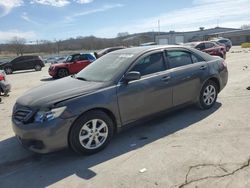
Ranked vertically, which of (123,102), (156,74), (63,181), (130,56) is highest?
(130,56)

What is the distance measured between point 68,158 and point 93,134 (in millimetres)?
548

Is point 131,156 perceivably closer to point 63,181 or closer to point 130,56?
point 63,181

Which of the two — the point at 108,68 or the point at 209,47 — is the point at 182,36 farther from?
the point at 108,68

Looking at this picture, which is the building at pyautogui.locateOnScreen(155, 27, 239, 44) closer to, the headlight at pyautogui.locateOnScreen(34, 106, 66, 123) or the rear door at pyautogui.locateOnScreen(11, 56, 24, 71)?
the rear door at pyautogui.locateOnScreen(11, 56, 24, 71)

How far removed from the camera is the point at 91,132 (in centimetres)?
452

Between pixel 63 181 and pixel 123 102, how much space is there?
1.63m

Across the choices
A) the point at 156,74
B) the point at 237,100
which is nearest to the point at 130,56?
the point at 156,74

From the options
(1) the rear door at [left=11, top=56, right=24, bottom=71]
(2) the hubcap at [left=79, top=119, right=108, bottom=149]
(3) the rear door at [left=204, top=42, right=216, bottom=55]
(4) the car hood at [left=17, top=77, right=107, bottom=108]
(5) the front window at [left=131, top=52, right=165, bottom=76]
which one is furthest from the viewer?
(1) the rear door at [left=11, top=56, right=24, bottom=71]

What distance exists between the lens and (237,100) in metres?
7.18

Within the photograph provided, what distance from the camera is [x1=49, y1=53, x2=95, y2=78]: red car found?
17375mm

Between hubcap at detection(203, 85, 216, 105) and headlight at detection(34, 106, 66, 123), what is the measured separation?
11.2ft

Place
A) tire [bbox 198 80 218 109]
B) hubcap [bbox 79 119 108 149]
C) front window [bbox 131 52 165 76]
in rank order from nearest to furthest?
hubcap [bbox 79 119 108 149] → front window [bbox 131 52 165 76] → tire [bbox 198 80 218 109]

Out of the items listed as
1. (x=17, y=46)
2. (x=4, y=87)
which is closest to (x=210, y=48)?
(x=4, y=87)

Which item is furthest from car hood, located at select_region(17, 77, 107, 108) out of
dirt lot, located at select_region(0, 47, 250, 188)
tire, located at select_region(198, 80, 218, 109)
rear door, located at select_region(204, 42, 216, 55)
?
rear door, located at select_region(204, 42, 216, 55)
